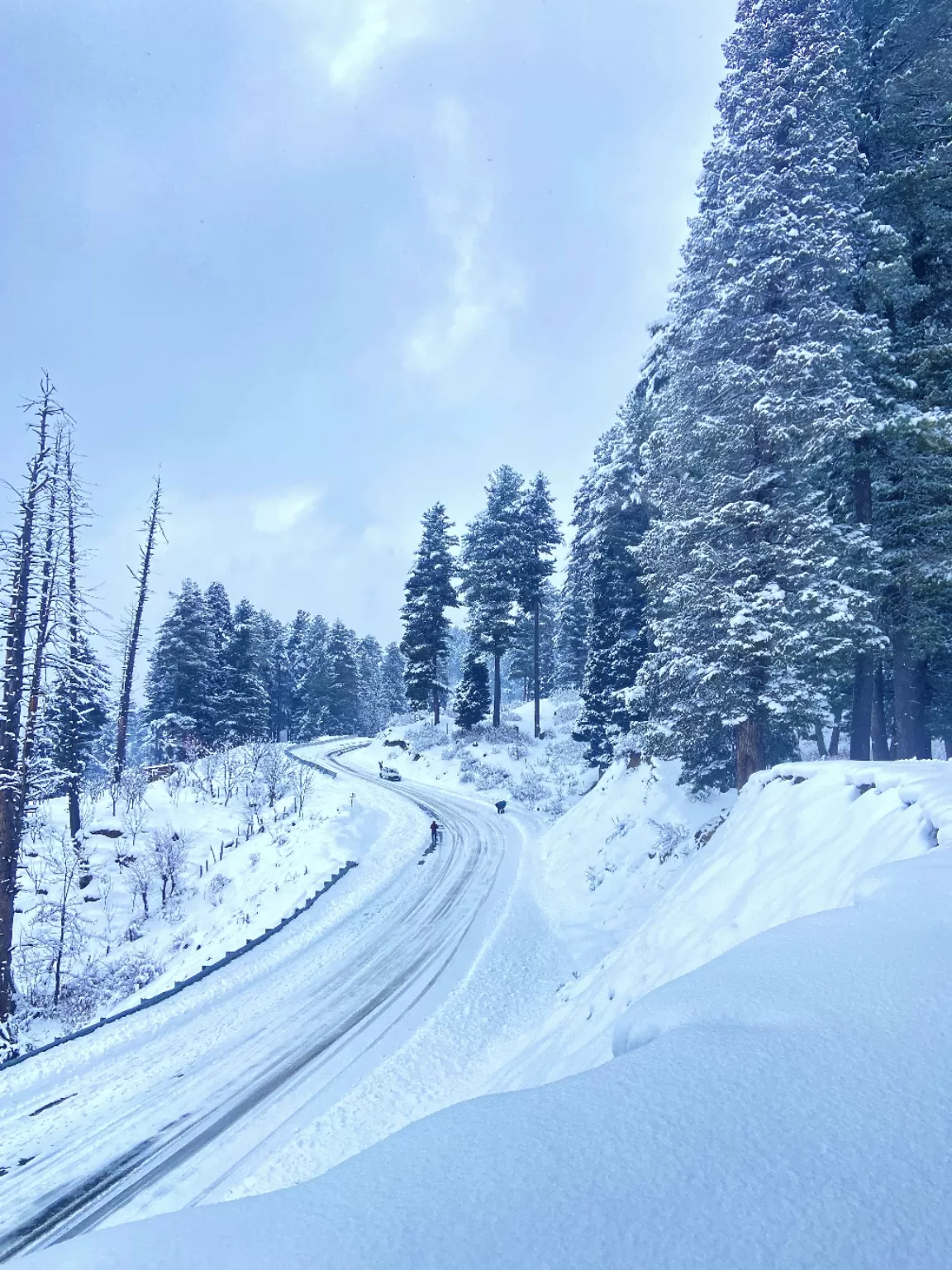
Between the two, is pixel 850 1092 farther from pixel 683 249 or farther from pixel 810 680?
pixel 683 249

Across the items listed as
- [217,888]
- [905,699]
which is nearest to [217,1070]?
[217,888]

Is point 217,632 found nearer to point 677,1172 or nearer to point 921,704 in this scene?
point 921,704

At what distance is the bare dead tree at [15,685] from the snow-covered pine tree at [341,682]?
40793 mm

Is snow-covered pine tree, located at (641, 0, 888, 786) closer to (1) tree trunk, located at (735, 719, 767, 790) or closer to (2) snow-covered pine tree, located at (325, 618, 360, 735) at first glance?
(1) tree trunk, located at (735, 719, 767, 790)

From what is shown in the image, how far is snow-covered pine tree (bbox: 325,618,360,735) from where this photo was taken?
53.6 m

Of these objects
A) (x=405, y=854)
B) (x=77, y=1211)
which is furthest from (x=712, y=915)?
(x=405, y=854)

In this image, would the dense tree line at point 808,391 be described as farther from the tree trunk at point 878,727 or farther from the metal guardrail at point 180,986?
the metal guardrail at point 180,986

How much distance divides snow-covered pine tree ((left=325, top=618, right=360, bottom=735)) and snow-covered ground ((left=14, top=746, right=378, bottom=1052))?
27.8 meters

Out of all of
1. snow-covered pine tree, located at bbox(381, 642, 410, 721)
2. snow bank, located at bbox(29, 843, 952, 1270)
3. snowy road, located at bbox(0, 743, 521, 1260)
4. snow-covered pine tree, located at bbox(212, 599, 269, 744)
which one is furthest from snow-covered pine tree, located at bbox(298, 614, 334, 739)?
snow bank, located at bbox(29, 843, 952, 1270)

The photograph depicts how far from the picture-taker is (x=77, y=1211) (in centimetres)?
617

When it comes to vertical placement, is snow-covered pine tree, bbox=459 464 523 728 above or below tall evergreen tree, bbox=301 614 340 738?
above

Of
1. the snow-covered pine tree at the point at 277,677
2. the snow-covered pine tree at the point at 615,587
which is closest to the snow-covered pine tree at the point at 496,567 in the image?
the snow-covered pine tree at the point at 615,587

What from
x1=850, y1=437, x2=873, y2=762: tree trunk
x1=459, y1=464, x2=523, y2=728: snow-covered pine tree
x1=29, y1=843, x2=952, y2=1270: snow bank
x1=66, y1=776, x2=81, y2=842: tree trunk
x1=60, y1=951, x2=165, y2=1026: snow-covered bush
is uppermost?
x1=459, y1=464, x2=523, y2=728: snow-covered pine tree

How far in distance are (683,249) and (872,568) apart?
26.3ft
